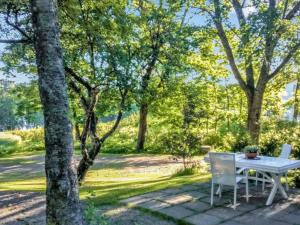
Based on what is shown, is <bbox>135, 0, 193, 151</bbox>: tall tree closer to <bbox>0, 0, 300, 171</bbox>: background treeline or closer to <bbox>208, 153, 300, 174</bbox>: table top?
<bbox>0, 0, 300, 171</bbox>: background treeline

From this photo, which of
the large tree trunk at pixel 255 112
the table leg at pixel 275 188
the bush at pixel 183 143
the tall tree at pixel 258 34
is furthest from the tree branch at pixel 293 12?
the table leg at pixel 275 188

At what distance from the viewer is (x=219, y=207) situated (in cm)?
482

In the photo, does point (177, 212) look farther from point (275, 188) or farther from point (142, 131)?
point (142, 131)

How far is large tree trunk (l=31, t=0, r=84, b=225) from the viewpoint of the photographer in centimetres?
254

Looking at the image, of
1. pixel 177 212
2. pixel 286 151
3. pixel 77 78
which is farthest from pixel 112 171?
pixel 177 212

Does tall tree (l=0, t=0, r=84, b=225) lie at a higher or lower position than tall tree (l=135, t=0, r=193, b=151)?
lower

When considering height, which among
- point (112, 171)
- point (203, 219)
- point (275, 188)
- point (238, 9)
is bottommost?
point (112, 171)

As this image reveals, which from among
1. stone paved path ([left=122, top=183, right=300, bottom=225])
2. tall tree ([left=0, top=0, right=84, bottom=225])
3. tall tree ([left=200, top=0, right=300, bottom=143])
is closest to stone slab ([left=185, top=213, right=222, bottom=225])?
stone paved path ([left=122, top=183, right=300, bottom=225])

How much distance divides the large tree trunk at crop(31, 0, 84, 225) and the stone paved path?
2.10m

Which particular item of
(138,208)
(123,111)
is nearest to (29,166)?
(123,111)

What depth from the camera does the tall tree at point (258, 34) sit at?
7.62 meters

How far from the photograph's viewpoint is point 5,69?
7551 millimetres

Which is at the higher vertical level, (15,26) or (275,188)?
(15,26)

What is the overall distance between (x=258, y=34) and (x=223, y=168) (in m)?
4.14
